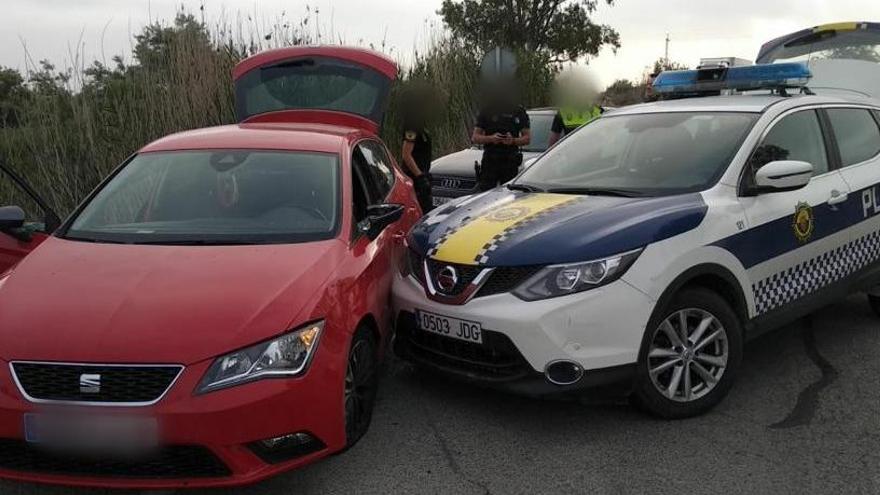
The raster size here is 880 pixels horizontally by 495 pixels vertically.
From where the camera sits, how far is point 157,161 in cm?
440

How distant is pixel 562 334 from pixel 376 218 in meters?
1.21

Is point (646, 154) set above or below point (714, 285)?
above

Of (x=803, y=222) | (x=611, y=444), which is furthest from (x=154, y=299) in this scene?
(x=803, y=222)

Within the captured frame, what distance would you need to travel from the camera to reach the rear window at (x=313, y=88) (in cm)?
626

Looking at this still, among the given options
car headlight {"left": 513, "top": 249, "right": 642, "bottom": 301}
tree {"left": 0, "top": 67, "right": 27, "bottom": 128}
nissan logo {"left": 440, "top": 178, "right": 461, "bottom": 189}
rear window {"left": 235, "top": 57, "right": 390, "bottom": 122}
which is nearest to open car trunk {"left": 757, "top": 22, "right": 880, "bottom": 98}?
nissan logo {"left": 440, "top": 178, "right": 461, "bottom": 189}

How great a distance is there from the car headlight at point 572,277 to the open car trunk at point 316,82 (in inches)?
117

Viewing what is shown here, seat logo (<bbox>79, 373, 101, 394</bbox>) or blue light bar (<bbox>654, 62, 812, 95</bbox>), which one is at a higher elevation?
blue light bar (<bbox>654, 62, 812, 95</bbox>)

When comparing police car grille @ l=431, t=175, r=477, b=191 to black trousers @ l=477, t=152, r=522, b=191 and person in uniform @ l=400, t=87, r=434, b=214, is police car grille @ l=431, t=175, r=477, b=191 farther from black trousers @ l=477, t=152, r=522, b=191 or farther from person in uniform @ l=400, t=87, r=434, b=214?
black trousers @ l=477, t=152, r=522, b=191

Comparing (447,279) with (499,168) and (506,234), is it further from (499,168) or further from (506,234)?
(499,168)

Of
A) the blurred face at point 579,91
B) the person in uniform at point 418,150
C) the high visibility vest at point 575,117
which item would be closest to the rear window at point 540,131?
the blurred face at point 579,91

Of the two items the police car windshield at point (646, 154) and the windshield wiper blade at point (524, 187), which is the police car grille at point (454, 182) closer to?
the police car windshield at point (646, 154)

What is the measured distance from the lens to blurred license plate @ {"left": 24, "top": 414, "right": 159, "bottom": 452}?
107 inches

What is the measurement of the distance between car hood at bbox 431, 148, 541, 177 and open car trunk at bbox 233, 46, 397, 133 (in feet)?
7.06

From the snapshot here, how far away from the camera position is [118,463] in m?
2.77
